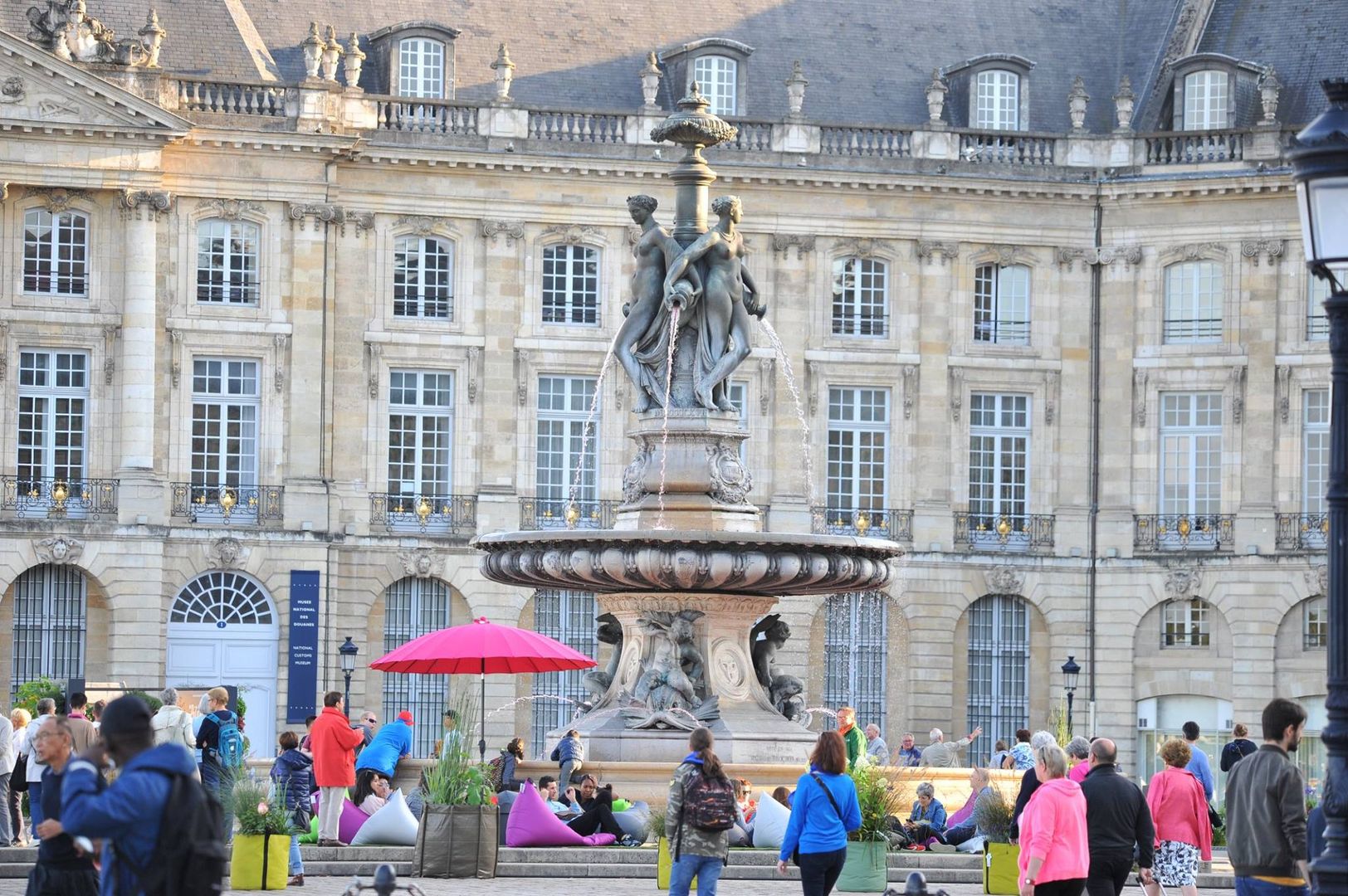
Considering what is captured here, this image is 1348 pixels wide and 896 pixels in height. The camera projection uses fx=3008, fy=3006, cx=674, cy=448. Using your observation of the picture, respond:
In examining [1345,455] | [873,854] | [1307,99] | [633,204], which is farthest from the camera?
[1307,99]

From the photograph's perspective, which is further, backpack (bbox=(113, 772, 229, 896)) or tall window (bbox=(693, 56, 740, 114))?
tall window (bbox=(693, 56, 740, 114))

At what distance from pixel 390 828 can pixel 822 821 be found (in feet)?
24.2

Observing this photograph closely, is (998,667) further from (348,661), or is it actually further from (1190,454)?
(348,661)

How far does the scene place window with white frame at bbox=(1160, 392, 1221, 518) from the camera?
52.7 m

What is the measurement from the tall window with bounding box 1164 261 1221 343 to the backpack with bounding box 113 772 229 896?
138 ft

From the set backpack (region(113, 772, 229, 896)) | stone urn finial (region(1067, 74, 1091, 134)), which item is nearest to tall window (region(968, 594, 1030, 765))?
stone urn finial (region(1067, 74, 1091, 134))

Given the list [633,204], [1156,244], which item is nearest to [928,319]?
[1156,244]

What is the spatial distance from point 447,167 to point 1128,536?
13.5m

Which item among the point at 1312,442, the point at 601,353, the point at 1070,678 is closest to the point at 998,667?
the point at 1070,678

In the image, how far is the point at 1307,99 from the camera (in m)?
52.7

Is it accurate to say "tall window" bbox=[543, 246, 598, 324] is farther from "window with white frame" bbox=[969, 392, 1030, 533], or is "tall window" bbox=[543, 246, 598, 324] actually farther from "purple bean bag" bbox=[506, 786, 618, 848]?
"purple bean bag" bbox=[506, 786, 618, 848]

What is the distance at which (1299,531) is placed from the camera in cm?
5188

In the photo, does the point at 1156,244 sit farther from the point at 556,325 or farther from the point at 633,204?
the point at 633,204

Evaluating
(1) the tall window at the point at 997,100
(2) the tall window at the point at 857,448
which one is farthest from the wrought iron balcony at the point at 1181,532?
(1) the tall window at the point at 997,100
